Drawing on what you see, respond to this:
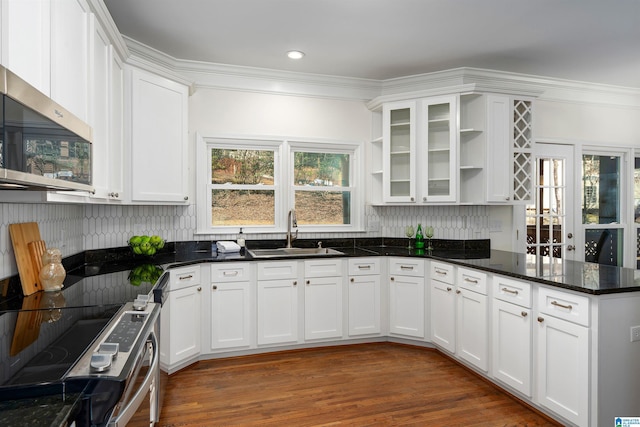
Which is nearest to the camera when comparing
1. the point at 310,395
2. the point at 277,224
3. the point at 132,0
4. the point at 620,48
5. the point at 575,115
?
the point at 132,0

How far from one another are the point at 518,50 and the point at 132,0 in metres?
3.09

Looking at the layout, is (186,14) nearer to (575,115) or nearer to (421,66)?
(421,66)

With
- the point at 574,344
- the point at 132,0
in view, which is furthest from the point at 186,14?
the point at 574,344

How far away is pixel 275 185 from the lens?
423 centimetres

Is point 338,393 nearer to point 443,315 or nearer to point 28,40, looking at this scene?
point 443,315

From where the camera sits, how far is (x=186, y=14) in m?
2.90

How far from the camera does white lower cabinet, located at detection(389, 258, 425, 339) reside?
12.4 feet

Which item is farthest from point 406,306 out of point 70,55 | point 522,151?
point 70,55

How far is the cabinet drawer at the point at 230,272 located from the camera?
346 cm

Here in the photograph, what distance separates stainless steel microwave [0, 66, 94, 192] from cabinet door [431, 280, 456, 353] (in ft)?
9.38

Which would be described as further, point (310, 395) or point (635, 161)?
point (635, 161)

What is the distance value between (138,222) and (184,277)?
832 mm

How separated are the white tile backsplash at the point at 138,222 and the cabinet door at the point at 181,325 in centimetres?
79

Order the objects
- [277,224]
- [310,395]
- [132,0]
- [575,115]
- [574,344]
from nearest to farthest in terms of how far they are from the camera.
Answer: [574,344] → [132,0] → [310,395] → [277,224] → [575,115]
